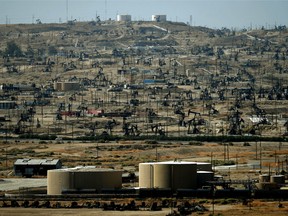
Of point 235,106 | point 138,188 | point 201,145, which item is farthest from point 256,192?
point 235,106

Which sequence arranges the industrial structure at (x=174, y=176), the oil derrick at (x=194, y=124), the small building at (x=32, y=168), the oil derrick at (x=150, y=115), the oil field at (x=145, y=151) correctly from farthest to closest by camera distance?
the oil derrick at (x=150, y=115) < the oil derrick at (x=194, y=124) < the small building at (x=32, y=168) < the industrial structure at (x=174, y=176) < the oil field at (x=145, y=151)

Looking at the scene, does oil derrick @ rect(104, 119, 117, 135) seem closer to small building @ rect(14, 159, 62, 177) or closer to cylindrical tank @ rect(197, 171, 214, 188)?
small building @ rect(14, 159, 62, 177)

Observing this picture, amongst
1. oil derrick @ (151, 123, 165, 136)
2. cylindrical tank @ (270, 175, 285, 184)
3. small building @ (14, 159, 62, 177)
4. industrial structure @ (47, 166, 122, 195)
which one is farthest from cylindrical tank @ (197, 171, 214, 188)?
oil derrick @ (151, 123, 165, 136)

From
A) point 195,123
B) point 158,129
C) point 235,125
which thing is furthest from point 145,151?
point 195,123

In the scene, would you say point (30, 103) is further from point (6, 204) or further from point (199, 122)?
point (6, 204)

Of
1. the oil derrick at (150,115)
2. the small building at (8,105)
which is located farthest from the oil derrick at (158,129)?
the small building at (8,105)

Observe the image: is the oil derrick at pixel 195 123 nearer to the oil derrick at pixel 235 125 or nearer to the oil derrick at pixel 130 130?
the oil derrick at pixel 235 125

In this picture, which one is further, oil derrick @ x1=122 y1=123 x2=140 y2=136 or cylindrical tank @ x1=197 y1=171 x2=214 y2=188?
oil derrick @ x1=122 y1=123 x2=140 y2=136
